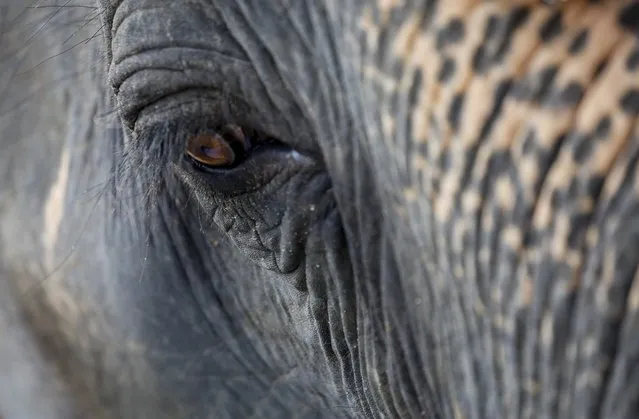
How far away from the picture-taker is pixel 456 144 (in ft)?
3.11

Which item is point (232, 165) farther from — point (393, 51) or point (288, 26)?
point (393, 51)

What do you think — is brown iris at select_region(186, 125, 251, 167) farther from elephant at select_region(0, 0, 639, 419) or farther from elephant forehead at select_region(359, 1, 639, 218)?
elephant forehead at select_region(359, 1, 639, 218)

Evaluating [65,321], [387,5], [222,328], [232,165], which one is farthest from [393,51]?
[65,321]

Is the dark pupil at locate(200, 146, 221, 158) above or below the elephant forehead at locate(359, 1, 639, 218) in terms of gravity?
below

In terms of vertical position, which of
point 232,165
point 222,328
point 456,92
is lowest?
point 222,328

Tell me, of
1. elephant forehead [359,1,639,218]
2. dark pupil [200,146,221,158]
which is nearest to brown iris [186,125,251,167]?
dark pupil [200,146,221,158]

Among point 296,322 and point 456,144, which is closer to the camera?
point 456,144

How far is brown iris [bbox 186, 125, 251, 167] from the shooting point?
3.87ft

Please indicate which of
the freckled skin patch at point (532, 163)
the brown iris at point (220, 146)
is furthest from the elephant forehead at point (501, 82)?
the brown iris at point (220, 146)

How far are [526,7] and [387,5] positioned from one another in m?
0.14

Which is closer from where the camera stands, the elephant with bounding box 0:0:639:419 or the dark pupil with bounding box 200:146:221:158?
the elephant with bounding box 0:0:639:419

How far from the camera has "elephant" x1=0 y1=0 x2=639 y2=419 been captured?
875 mm

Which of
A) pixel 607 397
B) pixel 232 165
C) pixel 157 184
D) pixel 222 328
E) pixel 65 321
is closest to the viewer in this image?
pixel 607 397

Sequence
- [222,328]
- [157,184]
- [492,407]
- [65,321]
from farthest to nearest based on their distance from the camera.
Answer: [65,321], [222,328], [157,184], [492,407]
